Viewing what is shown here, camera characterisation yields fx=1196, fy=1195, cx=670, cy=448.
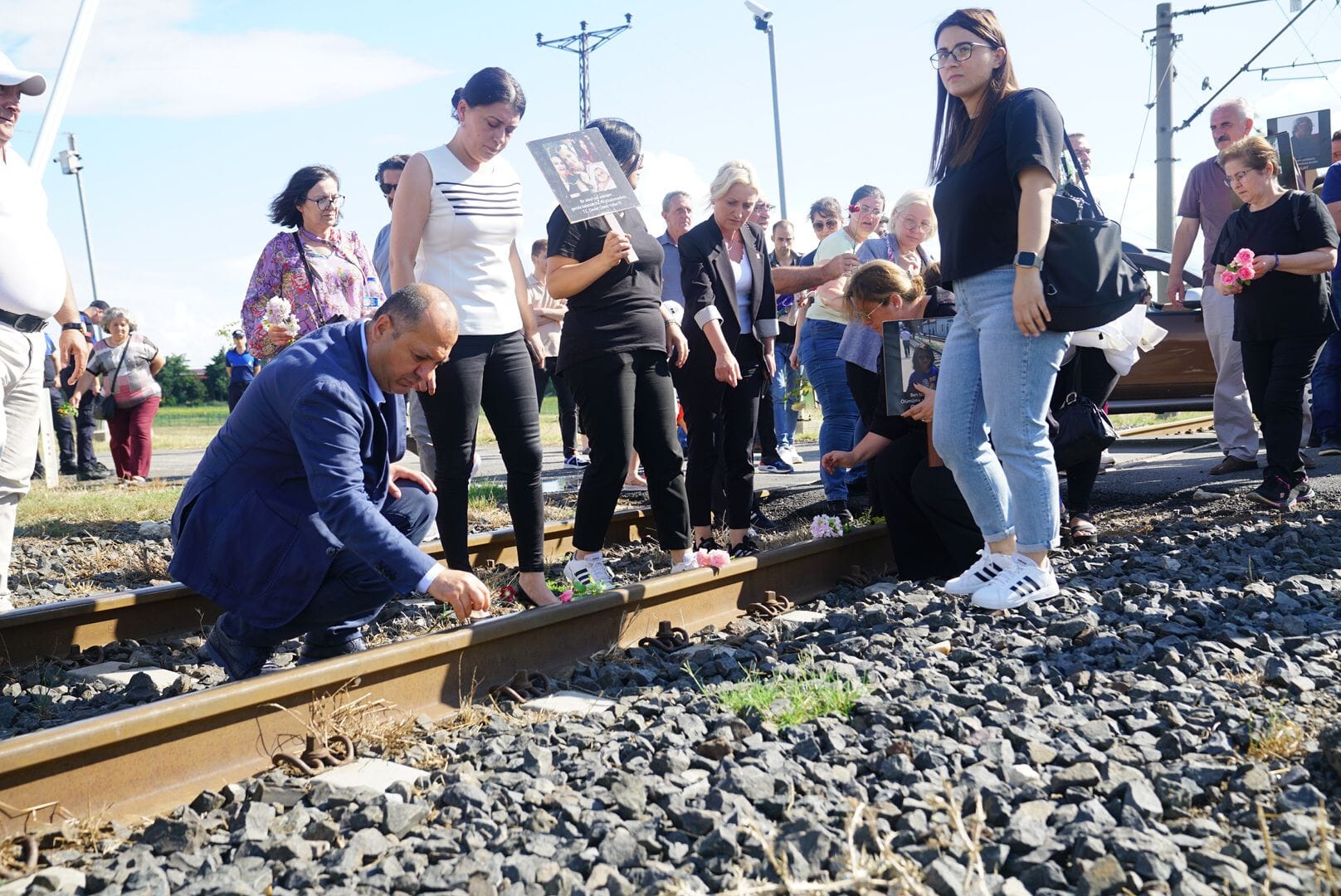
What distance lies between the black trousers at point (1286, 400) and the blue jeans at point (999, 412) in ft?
8.51

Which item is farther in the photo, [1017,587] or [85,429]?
[85,429]

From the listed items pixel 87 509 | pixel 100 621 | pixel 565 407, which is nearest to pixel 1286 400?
pixel 100 621

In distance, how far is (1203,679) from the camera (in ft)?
11.3

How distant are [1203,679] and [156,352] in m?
11.3

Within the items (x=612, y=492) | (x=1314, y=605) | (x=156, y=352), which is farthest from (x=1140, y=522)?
(x=156, y=352)

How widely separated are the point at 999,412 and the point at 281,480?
2.54m

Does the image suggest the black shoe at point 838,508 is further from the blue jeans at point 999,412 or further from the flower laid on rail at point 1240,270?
the flower laid on rail at point 1240,270

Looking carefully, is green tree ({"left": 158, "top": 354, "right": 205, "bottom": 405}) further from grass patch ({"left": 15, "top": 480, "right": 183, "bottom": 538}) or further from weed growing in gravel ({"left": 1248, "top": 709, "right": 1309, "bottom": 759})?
weed growing in gravel ({"left": 1248, "top": 709, "right": 1309, "bottom": 759})

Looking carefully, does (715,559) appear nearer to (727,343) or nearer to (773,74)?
(727,343)

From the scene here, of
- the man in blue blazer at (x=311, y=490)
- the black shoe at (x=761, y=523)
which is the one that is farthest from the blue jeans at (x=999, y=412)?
the black shoe at (x=761, y=523)

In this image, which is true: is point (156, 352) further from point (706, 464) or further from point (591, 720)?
point (591, 720)

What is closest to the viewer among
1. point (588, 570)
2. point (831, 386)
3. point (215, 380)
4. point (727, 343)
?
point (588, 570)

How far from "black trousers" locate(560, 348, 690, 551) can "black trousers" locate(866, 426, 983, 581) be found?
3.08 ft

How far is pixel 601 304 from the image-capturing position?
199 inches
